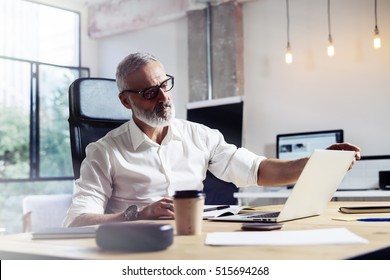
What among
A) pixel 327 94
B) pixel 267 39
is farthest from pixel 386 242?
pixel 267 39

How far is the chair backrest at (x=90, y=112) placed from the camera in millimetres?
1838

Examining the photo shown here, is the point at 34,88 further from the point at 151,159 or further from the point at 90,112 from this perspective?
the point at 151,159

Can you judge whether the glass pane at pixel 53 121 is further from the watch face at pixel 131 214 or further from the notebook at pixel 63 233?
the notebook at pixel 63 233

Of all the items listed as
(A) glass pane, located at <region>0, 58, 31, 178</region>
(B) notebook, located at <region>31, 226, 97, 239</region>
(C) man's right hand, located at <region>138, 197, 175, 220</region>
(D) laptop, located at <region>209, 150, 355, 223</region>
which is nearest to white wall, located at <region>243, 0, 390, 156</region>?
(A) glass pane, located at <region>0, 58, 31, 178</region>

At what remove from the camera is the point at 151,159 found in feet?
5.46

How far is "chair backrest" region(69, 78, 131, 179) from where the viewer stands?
1.84 metres

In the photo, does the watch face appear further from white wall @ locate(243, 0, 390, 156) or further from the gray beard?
white wall @ locate(243, 0, 390, 156)

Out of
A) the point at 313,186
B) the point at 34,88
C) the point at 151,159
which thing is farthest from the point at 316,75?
the point at 313,186

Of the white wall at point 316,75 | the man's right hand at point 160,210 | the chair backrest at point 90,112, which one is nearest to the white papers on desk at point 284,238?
the man's right hand at point 160,210

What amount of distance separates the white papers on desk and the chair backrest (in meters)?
1.00

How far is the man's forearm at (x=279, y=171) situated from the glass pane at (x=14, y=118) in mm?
4277

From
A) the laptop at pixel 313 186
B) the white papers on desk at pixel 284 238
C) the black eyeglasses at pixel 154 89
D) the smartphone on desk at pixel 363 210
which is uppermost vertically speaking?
the black eyeglasses at pixel 154 89

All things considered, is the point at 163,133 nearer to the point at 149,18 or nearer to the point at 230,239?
the point at 230,239
